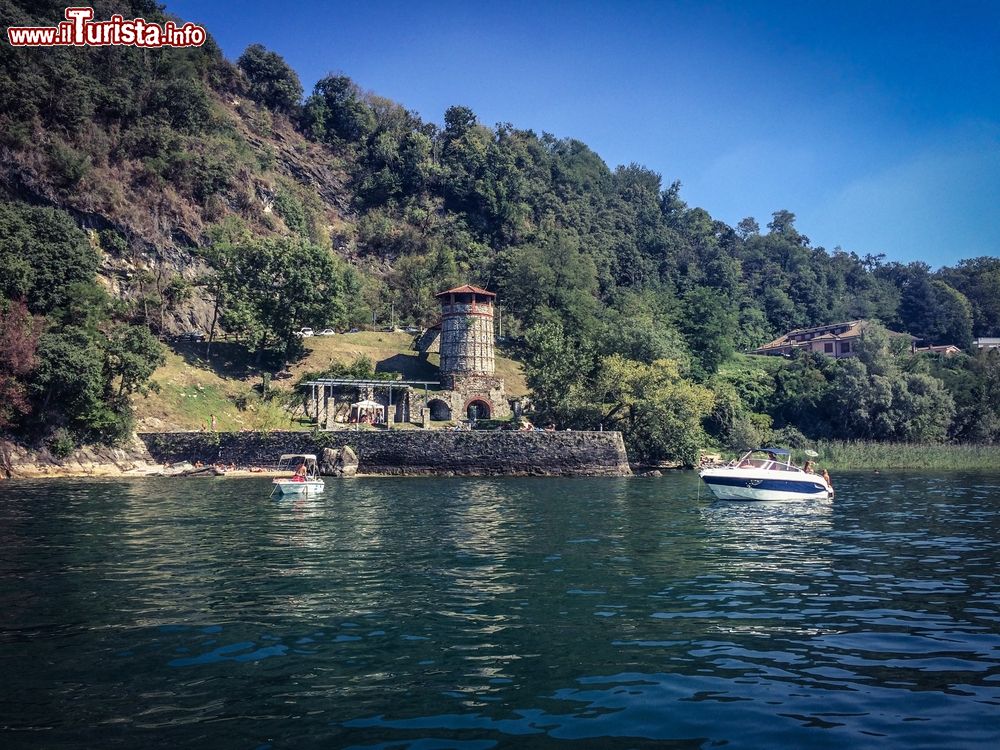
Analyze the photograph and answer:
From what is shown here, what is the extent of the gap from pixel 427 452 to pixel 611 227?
96334 mm

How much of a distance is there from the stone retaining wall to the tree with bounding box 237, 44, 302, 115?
299ft

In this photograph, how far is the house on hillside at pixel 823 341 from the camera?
11131cm

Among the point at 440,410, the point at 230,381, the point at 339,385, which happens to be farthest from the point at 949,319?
the point at 230,381

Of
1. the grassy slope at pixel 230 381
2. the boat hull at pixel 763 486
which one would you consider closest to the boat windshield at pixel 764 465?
the boat hull at pixel 763 486

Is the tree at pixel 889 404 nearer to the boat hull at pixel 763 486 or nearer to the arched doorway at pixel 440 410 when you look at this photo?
the arched doorway at pixel 440 410

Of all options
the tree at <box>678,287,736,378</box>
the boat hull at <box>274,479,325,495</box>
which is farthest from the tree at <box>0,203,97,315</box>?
the tree at <box>678,287,736,378</box>

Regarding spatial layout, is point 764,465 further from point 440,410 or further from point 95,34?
point 95,34

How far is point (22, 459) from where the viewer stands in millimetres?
49594

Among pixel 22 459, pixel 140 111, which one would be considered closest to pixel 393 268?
pixel 140 111

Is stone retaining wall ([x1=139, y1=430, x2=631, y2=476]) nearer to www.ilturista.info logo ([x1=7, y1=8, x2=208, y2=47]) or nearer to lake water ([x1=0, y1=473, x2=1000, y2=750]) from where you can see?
lake water ([x1=0, y1=473, x2=1000, y2=750])

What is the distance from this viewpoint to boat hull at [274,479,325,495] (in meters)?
37.1

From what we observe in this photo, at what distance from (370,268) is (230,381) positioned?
47.5 m

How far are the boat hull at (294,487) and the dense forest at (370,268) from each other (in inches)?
881

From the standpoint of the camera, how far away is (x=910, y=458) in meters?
61.1
